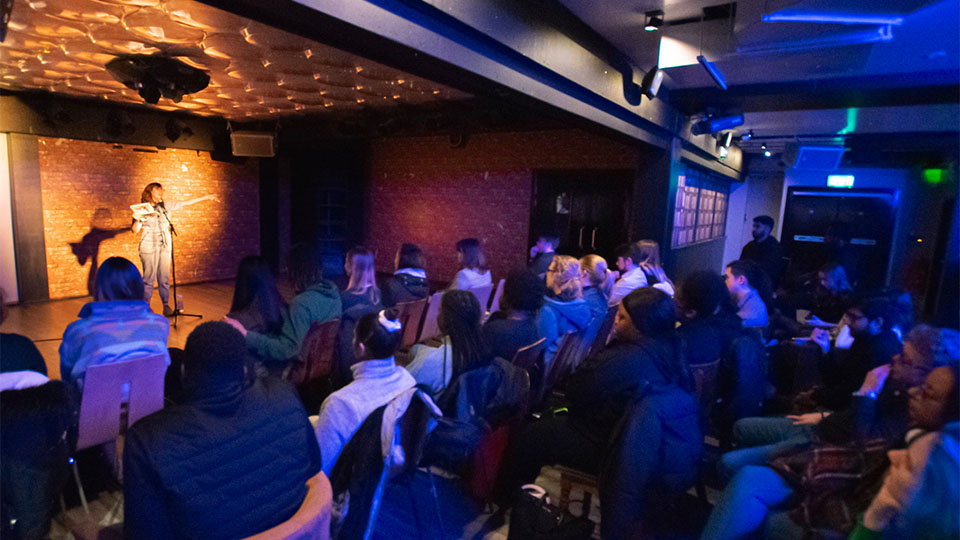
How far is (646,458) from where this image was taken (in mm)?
1772

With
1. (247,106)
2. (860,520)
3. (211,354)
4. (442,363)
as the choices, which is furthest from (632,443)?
(247,106)

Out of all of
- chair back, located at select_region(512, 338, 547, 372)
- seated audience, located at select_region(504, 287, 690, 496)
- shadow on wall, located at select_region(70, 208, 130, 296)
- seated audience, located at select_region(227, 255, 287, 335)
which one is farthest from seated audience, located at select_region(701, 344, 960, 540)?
shadow on wall, located at select_region(70, 208, 130, 296)

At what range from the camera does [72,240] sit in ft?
23.4

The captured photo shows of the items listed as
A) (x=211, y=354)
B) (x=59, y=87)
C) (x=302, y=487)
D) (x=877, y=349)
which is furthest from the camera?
(x=59, y=87)

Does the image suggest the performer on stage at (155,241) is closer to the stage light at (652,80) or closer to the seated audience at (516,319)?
the seated audience at (516,319)

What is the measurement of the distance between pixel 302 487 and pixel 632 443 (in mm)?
1163

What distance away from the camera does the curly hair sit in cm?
331

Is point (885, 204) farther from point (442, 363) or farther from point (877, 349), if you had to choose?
point (442, 363)

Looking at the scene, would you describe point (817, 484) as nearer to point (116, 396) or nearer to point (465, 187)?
point (116, 396)

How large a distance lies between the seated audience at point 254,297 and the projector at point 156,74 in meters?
2.99

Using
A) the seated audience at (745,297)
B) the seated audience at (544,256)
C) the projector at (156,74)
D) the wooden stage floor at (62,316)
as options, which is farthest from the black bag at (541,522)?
the projector at (156,74)

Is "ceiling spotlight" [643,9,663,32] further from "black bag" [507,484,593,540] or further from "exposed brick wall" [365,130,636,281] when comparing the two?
"exposed brick wall" [365,130,636,281]

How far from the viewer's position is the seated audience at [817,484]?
1.29 m

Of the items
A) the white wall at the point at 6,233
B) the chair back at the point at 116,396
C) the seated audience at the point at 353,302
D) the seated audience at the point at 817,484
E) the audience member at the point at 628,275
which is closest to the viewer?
the seated audience at the point at 817,484
